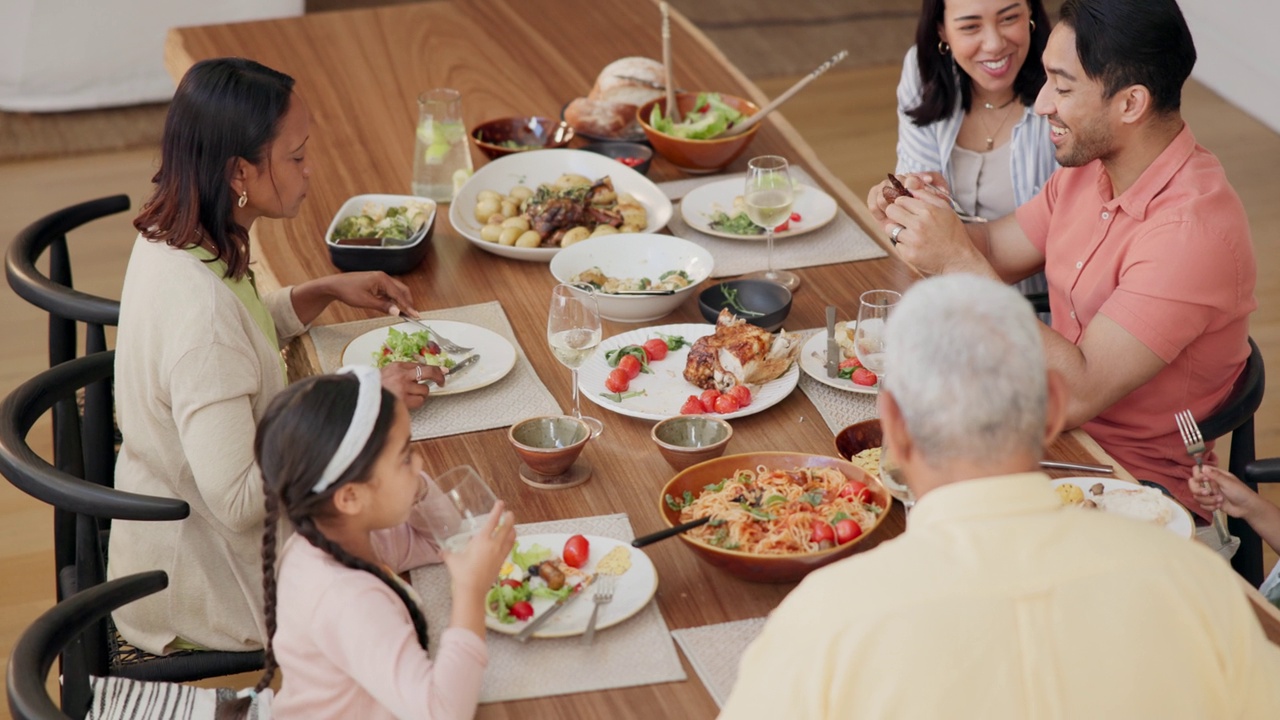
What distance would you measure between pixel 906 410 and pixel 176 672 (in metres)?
1.45

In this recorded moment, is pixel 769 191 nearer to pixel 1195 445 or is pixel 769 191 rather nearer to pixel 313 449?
pixel 1195 445

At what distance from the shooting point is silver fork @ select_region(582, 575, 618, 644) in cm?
168

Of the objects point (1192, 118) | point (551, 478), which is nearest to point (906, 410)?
point (551, 478)

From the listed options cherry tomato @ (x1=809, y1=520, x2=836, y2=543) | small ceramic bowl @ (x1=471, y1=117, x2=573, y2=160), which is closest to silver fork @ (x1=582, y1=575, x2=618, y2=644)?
cherry tomato @ (x1=809, y1=520, x2=836, y2=543)

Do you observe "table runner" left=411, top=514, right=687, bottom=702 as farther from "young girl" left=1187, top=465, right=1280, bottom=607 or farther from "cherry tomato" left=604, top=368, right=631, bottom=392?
"young girl" left=1187, top=465, right=1280, bottom=607

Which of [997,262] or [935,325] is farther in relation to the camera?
[997,262]

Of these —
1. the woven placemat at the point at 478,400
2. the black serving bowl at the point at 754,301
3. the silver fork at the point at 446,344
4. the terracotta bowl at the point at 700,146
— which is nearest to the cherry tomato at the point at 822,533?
the woven placemat at the point at 478,400

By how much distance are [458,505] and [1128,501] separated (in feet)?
2.95

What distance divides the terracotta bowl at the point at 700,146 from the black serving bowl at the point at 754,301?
60cm

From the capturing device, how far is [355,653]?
157cm

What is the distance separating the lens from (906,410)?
1.26 metres

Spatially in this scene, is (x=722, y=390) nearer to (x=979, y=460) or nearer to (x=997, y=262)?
(x=997, y=262)

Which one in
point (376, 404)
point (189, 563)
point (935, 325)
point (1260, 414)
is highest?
point (935, 325)

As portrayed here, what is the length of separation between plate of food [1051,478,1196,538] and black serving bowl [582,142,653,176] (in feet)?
4.72
